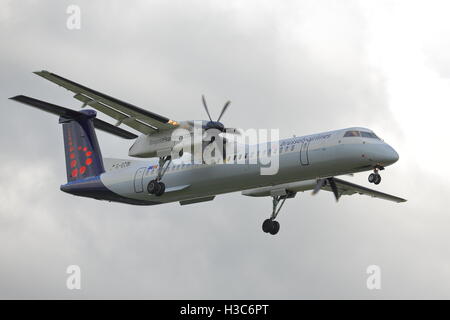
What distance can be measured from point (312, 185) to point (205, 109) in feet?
17.2

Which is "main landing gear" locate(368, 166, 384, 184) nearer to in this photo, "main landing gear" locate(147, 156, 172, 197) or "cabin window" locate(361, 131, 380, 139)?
"cabin window" locate(361, 131, 380, 139)

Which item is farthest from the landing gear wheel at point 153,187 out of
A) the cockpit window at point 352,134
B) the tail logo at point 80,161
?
the cockpit window at point 352,134

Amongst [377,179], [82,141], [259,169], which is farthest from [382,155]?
[82,141]

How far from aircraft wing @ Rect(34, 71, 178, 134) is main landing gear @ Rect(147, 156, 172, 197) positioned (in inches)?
42.8

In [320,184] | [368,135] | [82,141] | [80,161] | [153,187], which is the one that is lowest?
[320,184]

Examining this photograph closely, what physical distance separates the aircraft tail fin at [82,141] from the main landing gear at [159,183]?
3558mm

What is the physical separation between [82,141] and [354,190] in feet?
35.7

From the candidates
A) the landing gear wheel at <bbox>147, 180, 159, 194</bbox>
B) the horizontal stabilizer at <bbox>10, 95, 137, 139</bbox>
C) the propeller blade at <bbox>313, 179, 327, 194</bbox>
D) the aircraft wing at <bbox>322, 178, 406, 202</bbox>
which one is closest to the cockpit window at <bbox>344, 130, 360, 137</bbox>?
the propeller blade at <bbox>313, 179, 327, 194</bbox>

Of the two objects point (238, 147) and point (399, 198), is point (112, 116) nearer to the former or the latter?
point (238, 147)

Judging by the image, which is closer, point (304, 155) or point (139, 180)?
point (304, 155)

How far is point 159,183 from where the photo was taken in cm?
2872

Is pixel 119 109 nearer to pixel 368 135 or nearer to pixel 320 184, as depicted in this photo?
pixel 320 184

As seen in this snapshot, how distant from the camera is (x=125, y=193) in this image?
30.2 metres

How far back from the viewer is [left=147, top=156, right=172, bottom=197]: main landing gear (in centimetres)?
2862
